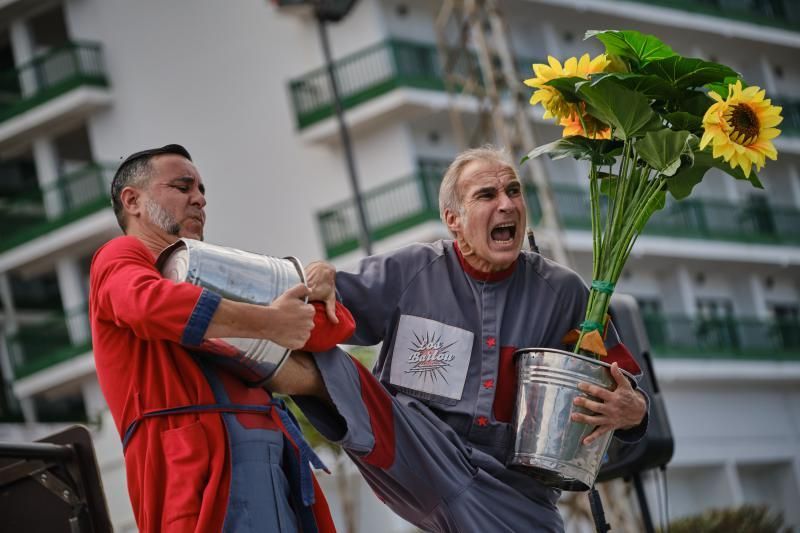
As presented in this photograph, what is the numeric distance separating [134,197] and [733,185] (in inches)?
1446

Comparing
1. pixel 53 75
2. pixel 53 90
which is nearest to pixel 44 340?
pixel 53 90

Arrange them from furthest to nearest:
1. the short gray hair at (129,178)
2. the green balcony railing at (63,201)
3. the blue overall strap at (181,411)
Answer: the green balcony railing at (63,201), the short gray hair at (129,178), the blue overall strap at (181,411)

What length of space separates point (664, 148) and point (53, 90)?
98.1 ft

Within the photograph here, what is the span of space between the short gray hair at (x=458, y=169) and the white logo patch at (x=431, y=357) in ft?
1.57

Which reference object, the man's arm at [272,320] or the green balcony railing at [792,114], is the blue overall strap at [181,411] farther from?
the green balcony railing at [792,114]

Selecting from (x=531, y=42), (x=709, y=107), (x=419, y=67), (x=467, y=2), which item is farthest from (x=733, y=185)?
(x=709, y=107)

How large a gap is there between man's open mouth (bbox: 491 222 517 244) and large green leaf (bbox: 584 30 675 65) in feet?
2.51

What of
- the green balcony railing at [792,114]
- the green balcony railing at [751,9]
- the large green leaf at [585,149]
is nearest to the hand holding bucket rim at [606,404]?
the large green leaf at [585,149]

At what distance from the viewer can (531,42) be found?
36812 millimetres

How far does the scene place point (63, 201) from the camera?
34.2 meters

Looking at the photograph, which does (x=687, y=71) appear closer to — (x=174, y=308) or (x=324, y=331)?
(x=324, y=331)

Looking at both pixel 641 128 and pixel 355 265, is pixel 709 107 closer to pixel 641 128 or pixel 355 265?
pixel 641 128

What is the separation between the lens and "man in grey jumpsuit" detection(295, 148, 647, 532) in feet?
17.5

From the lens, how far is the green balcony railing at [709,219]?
34562mm
